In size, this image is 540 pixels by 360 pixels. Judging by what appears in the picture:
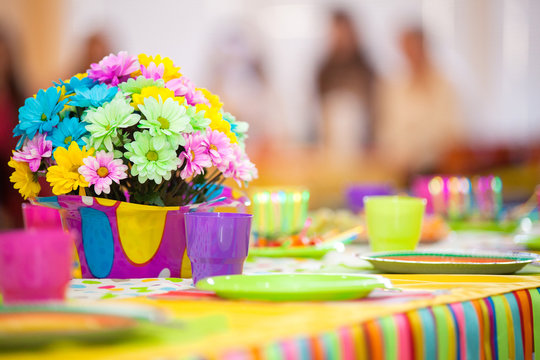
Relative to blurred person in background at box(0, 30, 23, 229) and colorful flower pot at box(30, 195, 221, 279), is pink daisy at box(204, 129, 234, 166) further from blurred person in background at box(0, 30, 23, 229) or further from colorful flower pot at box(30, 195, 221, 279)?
blurred person in background at box(0, 30, 23, 229)

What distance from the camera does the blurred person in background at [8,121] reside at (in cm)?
476

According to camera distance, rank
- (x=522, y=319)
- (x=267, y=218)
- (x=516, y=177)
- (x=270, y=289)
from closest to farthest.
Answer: (x=270, y=289) < (x=522, y=319) < (x=267, y=218) < (x=516, y=177)

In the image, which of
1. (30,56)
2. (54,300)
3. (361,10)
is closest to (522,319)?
(54,300)

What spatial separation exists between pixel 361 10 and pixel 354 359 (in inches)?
212

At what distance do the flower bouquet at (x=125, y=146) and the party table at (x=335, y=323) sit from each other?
103 millimetres

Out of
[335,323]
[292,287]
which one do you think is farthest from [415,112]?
[335,323]

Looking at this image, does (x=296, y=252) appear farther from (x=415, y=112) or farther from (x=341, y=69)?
(x=415, y=112)

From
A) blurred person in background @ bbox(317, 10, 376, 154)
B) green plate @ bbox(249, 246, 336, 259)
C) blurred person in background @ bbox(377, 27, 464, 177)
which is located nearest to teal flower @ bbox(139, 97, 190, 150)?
green plate @ bbox(249, 246, 336, 259)

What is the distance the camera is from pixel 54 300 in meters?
0.65

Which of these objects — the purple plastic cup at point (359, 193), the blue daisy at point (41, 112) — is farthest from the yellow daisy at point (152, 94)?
the purple plastic cup at point (359, 193)

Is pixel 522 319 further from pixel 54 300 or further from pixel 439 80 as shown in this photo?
pixel 439 80

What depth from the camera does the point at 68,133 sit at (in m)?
0.97

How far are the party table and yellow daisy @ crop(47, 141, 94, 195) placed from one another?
0.12 m

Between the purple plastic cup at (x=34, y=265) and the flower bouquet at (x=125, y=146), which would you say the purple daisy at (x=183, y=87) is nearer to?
the flower bouquet at (x=125, y=146)
